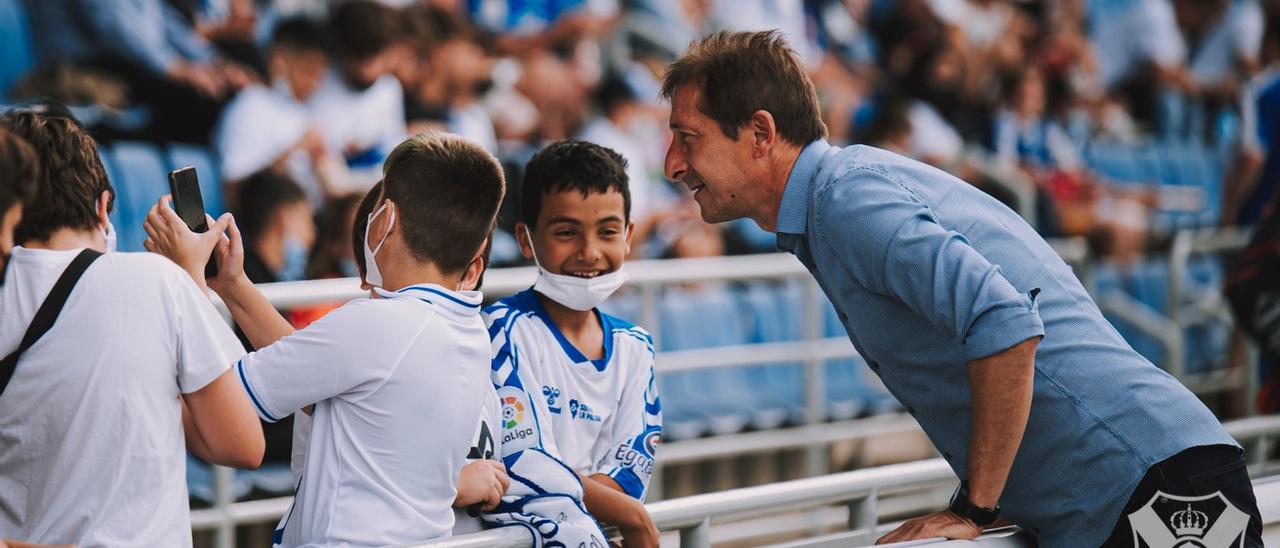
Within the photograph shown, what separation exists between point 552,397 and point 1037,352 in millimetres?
871

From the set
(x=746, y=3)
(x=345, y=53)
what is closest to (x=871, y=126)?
(x=746, y=3)

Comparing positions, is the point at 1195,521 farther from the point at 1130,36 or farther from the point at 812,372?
the point at 1130,36

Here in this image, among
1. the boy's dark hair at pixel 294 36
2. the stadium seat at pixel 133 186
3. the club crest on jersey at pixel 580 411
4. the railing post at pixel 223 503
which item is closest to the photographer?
the club crest on jersey at pixel 580 411

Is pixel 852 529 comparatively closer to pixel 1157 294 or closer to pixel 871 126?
pixel 871 126

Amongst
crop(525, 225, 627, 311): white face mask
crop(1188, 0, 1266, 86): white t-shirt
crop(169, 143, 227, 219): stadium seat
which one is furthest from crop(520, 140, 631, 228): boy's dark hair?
crop(1188, 0, 1266, 86): white t-shirt

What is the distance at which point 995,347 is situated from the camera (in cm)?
195

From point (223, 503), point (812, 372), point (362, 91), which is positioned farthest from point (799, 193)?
point (362, 91)

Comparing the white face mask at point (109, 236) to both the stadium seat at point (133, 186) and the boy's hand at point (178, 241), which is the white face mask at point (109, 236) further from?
the stadium seat at point (133, 186)

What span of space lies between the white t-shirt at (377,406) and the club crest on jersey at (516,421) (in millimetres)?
297

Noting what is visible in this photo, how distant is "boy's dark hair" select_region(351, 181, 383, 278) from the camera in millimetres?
2080

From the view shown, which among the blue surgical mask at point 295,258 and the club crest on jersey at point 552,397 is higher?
the blue surgical mask at point 295,258

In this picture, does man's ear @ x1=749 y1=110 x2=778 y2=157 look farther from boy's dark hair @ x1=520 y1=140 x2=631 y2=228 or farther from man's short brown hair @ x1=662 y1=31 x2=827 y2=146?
boy's dark hair @ x1=520 y1=140 x2=631 y2=228

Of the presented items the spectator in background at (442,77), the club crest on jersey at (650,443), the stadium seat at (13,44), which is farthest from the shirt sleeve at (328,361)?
the spectator in background at (442,77)

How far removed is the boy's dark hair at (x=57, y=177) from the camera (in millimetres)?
1740
